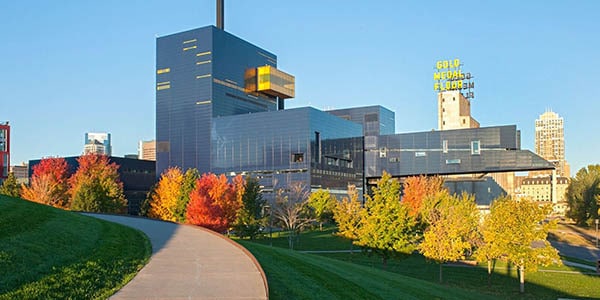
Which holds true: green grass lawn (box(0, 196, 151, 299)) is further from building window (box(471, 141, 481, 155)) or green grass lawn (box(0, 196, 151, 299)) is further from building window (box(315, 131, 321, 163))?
building window (box(315, 131, 321, 163))

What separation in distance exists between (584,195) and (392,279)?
3789 inches

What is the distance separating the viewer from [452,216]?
42094 millimetres

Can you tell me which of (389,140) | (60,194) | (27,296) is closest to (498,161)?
(389,140)

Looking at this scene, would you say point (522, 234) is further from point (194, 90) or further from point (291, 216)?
point (194, 90)

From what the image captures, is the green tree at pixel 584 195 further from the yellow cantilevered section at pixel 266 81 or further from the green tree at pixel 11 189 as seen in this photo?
the green tree at pixel 11 189

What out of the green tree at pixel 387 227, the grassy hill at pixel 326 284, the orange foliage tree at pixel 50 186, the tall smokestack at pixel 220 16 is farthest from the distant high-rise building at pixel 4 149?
the grassy hill at pixel 326 284

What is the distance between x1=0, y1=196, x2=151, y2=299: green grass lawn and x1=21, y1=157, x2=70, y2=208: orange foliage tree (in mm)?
42681

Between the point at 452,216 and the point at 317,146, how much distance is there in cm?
9481

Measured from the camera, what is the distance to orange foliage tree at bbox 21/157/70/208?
6172cm

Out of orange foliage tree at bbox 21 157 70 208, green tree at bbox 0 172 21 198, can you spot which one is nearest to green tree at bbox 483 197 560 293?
orange foliage tree at bbox 21 157 70 208

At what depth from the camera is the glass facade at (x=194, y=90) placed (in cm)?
14938

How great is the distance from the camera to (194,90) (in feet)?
499

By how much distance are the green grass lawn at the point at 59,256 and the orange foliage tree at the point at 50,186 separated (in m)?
42.7

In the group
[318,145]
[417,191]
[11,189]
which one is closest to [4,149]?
[11,189]
